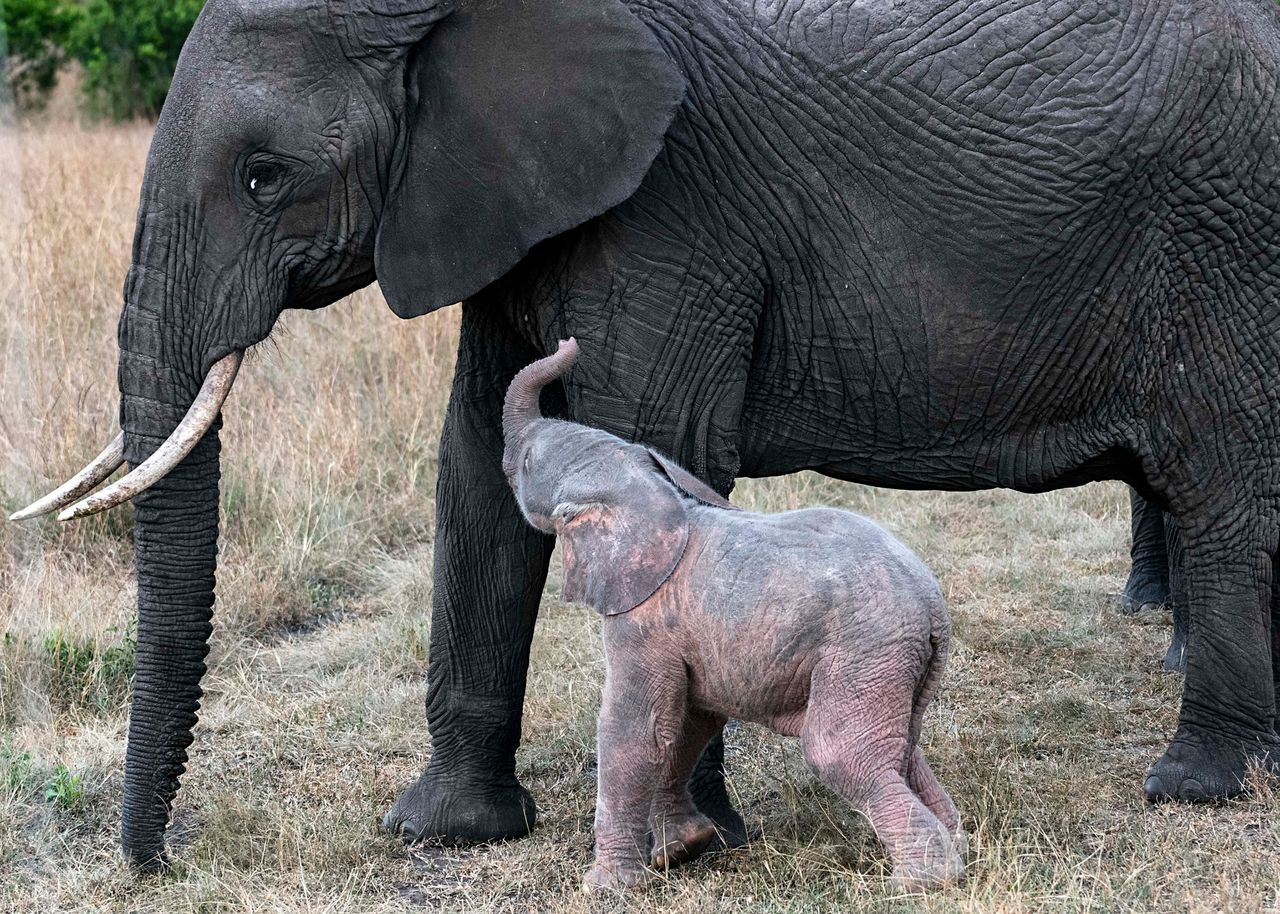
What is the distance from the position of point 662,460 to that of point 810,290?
2.29 feet

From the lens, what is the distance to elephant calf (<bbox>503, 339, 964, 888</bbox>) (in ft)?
12.1

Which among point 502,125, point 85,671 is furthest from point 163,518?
point 85,671

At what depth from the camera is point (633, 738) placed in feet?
12.6

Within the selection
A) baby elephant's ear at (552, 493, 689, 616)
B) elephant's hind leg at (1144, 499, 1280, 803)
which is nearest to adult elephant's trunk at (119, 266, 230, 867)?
baby elephant's ear at (552, 493, 689, 616)

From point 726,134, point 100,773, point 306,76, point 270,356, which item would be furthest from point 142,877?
point 270,356

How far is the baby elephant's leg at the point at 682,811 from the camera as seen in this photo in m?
4.05

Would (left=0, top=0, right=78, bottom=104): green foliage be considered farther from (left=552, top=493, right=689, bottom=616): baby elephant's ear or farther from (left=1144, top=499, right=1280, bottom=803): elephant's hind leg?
(left=1144, top=499, right=1280, bottom=803): elephant's hind leg

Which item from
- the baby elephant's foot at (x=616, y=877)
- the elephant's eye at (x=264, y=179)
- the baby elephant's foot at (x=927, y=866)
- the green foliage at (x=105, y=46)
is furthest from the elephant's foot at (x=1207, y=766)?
the green foliage at (x=105, y=46)

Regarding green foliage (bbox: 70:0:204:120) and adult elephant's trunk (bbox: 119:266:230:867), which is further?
green foliage (bbox: 70:0:204:120)

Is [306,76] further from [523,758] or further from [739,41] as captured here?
[523,758]

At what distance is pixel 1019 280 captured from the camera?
434cm

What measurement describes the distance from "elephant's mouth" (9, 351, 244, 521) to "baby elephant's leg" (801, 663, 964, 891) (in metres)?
1.55

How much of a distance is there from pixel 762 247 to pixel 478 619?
1325 mm

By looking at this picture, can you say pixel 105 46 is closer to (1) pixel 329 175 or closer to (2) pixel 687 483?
(1) pixel 329 175
